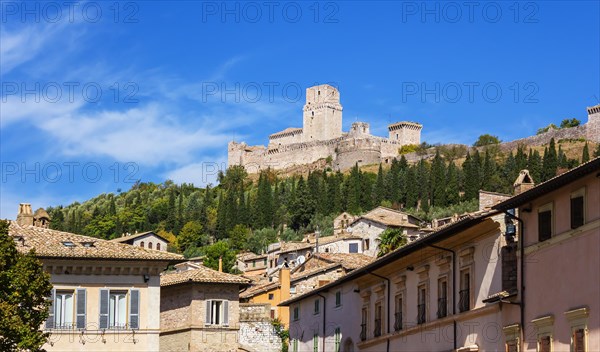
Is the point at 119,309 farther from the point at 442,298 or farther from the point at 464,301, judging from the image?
Answer: the point at 464,301

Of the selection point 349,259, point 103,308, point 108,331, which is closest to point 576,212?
point 108,331

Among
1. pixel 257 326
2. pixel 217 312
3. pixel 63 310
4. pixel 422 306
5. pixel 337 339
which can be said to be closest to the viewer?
pixel 422 306

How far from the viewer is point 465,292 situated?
120 ft

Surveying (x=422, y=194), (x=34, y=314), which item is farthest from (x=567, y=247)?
(x=422, y=194)

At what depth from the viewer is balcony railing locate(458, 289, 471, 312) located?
3606cm

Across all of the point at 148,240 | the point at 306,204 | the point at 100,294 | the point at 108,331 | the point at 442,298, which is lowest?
the point at 108,331

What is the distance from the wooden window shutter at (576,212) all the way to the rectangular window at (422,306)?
497 inches

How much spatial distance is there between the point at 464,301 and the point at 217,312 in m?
16.4

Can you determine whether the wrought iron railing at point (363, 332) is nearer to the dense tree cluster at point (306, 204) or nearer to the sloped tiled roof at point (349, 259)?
the sloped tiled roof at point (349, 259)

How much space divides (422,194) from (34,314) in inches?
4371

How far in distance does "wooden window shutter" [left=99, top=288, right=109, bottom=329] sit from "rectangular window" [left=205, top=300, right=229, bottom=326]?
686cm

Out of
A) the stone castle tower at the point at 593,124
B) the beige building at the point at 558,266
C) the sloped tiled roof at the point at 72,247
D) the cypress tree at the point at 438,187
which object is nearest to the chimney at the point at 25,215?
the sloped tiled roof at the point at 72,247

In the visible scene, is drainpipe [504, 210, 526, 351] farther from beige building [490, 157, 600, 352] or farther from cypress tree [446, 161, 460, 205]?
cypress tree [446, 161, 460, 205]

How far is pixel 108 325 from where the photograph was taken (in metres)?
43.8
